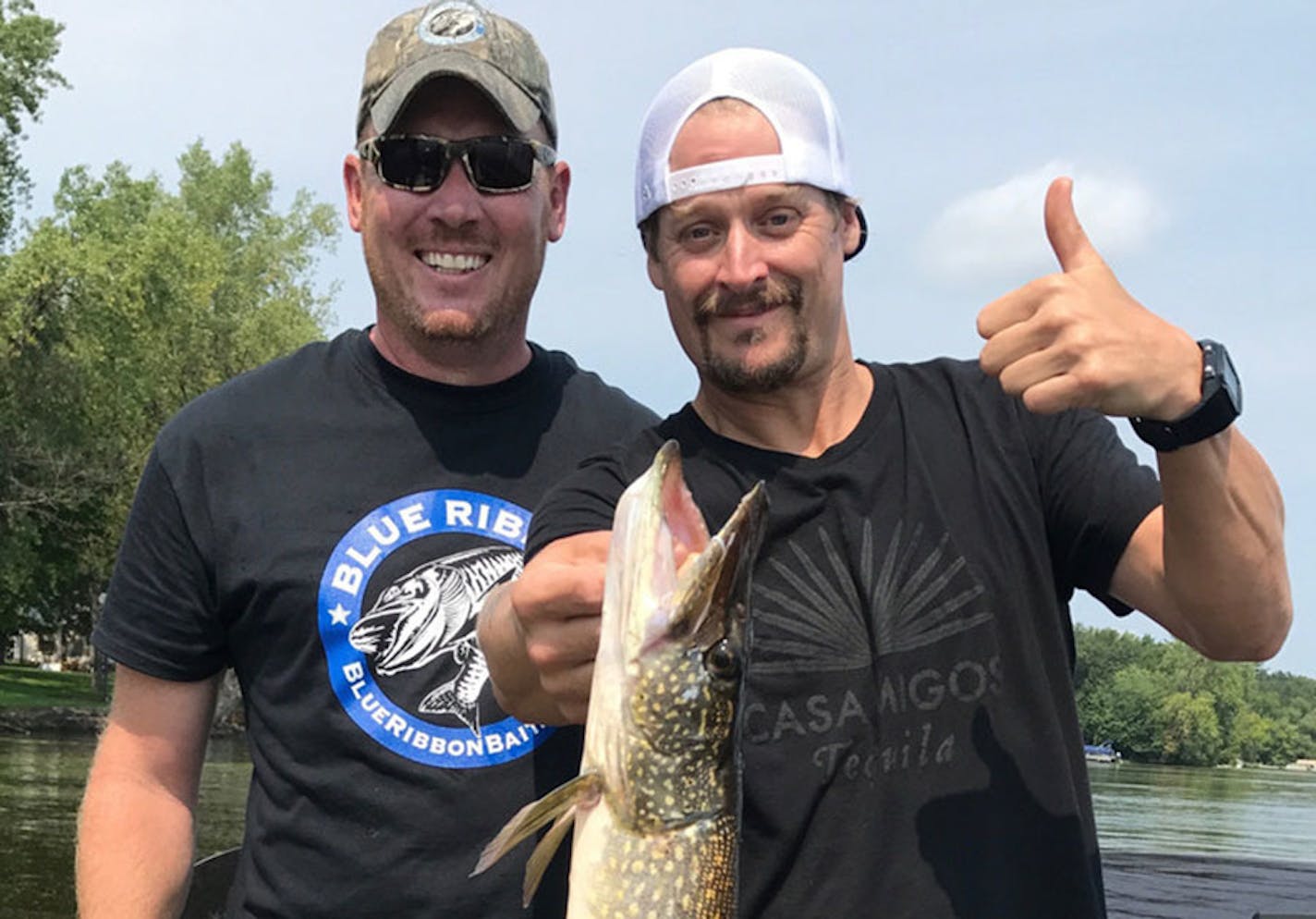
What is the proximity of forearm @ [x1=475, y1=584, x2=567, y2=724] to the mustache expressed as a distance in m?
0.83

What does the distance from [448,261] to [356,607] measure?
1.04 metres

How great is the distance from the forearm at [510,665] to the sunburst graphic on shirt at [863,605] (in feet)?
1.63

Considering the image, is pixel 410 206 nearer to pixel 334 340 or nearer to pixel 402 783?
pixel 334 340

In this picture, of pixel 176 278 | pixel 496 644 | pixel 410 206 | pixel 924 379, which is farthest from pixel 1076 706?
pixel 176 278

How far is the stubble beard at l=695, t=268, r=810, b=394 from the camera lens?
3.31 m

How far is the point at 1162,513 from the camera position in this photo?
295 cm

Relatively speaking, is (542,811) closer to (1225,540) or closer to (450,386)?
(1225,540)

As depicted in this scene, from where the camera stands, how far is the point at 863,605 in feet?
10.4

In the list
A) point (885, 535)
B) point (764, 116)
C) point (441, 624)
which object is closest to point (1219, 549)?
point (885, 535)

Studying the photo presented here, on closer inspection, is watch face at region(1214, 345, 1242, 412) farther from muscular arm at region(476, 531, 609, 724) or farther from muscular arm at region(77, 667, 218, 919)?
muscular arm at region(77, 667, 218, 919)

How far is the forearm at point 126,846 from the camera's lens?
12.7ft

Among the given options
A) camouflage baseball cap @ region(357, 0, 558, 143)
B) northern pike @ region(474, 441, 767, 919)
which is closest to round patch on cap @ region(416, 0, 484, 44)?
camouflage baseball cap @ region(357, 0, 558, 143)

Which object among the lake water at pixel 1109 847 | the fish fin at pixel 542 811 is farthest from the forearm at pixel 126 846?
the lake water at pixel 1109 847

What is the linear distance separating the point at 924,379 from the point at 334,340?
1.88m
